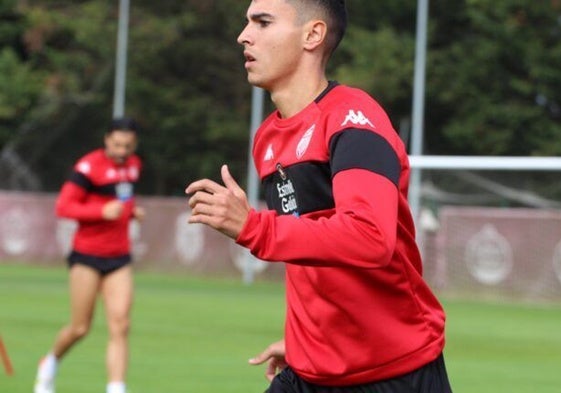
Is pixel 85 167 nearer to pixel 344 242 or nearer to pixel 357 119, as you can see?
pixel 357 119

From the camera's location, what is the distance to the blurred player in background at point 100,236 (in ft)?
39.4

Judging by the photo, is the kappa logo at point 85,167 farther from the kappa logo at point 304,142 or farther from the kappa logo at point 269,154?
the kappa logo at point 304,142

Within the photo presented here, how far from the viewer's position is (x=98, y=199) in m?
12.4

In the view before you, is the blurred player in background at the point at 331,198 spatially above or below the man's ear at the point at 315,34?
below

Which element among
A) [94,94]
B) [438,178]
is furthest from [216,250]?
[94,94]

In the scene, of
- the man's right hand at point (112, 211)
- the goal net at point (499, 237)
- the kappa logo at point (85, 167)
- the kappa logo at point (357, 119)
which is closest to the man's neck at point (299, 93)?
the kappa logo at point (357, 119)

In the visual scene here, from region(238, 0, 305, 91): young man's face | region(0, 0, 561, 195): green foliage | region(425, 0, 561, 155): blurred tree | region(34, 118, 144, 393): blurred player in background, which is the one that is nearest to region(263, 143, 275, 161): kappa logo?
region(238, 0, 305, 91): young man's face

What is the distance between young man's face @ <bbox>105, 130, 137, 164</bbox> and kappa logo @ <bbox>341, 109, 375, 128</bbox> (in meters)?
7.37

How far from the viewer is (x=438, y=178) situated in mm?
34844

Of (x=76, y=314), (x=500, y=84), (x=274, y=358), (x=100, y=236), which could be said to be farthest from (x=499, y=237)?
(x=274, y=358)

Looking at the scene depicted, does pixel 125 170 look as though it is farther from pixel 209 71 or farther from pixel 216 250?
pixel 209 71

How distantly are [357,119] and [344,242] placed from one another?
17.9 inches

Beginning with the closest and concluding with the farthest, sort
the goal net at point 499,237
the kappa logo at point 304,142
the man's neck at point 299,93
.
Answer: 1. the kappa logo at point 304,142
2. the man's neck at point 299,93
3. the goal net at point 499,237

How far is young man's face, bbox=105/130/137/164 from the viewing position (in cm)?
1219
